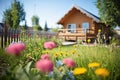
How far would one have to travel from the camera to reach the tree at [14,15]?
3316cm

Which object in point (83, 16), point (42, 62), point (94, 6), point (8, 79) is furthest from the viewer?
point (83, 16)

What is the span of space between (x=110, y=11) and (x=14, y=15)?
19152mm

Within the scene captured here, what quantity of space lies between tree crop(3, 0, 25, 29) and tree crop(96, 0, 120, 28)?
52.5 ft

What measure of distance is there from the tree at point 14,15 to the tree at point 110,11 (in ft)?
52.5

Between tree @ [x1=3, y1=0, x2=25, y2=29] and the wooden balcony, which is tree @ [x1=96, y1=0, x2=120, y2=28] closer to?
the wooden balcony

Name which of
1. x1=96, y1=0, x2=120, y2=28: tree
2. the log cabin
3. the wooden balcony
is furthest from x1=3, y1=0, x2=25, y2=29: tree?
x1=96, y1=0, x2=120, y2=28: tree

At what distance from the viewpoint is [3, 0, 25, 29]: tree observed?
33156 millimetres

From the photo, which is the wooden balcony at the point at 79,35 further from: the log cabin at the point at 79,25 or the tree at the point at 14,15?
the tree at the point at 14,15

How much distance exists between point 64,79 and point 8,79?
629 millimetres

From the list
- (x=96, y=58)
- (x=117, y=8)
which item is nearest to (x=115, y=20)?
(x=117, y=8)

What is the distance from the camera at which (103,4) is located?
19281 mm

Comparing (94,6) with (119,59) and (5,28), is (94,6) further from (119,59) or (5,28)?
(119,59)

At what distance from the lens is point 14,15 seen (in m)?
34.4

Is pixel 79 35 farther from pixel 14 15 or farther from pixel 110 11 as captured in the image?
pixel 14 15
